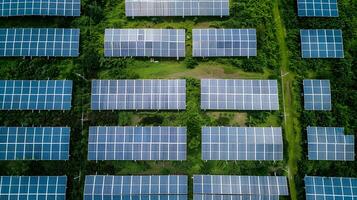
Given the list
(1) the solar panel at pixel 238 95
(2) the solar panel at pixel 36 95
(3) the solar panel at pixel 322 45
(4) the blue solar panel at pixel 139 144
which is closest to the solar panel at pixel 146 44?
(1) the solar panel at pixel 238 95

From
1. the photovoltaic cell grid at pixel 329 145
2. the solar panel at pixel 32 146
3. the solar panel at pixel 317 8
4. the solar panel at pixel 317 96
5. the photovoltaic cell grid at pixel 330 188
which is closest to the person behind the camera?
the photovoltaic cell grid at pixel 330 188

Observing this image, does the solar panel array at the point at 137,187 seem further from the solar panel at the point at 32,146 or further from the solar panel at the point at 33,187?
the solar panel at the point at 32,146

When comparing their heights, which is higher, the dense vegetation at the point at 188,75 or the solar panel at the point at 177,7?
the solar panel at the point at 177,7

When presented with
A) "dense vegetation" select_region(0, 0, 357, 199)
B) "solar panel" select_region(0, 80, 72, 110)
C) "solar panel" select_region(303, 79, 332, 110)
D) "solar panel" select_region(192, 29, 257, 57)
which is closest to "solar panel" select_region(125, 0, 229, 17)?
"dense vegetation" select_region(0, 0, 357, 199)

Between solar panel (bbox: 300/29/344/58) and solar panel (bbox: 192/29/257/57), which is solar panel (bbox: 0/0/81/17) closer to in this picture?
solar panel (bbox: 192/29/257/57)

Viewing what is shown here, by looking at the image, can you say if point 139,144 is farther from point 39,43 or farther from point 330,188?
point 330,188

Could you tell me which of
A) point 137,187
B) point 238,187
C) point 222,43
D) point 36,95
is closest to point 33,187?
point 36,95

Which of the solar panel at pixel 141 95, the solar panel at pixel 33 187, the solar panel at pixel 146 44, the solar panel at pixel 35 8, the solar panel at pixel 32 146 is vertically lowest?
the solar panel at pixel 33 187
